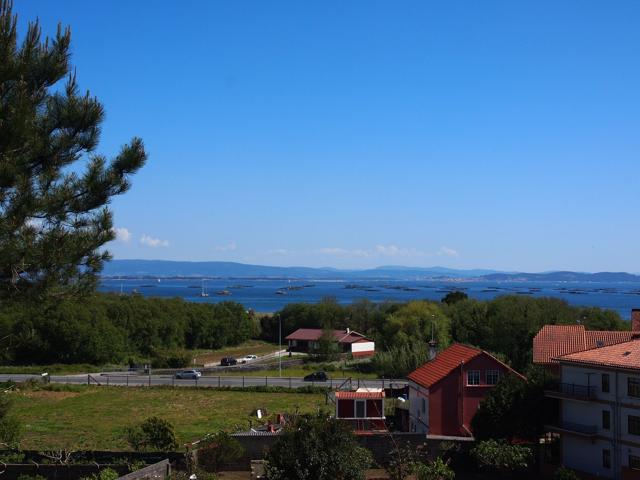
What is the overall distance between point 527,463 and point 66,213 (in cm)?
1904

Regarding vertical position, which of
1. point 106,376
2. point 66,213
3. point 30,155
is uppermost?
point 30,155

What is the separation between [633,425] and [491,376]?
704 cm

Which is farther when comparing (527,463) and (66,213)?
(527,463)

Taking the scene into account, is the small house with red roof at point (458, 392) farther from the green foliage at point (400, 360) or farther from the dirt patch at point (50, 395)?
the dirt patch at point (50, 395)

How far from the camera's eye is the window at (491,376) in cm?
3211

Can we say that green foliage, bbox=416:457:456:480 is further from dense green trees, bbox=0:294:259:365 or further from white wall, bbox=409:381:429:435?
dense green trees, bbox=0:294:259:365

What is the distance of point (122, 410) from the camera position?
4122cm

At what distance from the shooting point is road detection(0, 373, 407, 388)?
51.2 metres

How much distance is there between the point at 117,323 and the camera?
7425 cm

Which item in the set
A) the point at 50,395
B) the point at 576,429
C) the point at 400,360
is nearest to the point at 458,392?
the point at 576,429

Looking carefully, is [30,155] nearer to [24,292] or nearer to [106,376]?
[24,292]

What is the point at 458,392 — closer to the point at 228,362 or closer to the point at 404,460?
the point at 404,460

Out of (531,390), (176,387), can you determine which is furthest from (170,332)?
(531,390)

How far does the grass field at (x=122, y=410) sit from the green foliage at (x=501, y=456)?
1086 cm
